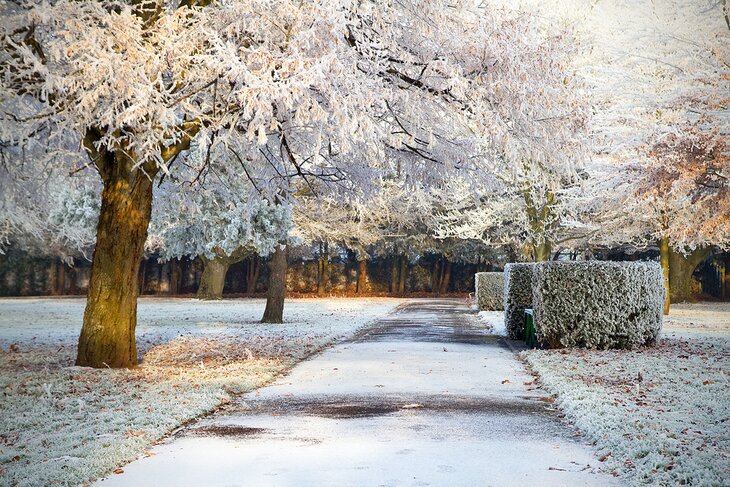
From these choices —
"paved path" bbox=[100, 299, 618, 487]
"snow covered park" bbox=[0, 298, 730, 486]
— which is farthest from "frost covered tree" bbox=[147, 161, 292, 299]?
"paved path" bbox=[100, 299, 618, 487]

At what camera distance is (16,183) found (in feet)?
44.1

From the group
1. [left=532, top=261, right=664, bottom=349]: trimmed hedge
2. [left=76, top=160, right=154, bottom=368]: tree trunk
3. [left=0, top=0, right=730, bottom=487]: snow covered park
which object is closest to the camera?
[left=0, top=0, right=730, bottom=487]: snow covered park

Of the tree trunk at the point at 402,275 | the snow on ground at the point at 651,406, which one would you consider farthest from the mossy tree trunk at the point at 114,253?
the tree trunk at the point at 402,275

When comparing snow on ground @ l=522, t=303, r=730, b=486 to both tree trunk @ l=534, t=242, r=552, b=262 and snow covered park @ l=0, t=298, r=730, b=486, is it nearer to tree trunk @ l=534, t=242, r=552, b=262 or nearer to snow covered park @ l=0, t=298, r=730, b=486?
snow covered park @ l=0, t=298, r=730, b=486

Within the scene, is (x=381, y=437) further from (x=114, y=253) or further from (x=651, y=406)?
(x=114, y=253)

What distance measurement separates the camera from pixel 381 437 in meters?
6.91

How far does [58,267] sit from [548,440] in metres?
49.8

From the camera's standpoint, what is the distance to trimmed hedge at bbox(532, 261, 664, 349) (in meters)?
14.2

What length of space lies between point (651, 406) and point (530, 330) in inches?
304

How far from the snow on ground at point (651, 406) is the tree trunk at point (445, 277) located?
40469 mm

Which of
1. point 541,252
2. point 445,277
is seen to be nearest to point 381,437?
point 541,252

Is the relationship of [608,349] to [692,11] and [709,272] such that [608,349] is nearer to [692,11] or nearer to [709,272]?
[692,11]

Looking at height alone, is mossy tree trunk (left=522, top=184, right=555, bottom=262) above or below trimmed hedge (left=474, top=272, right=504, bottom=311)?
above

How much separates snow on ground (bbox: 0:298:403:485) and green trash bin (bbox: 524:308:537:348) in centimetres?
408
